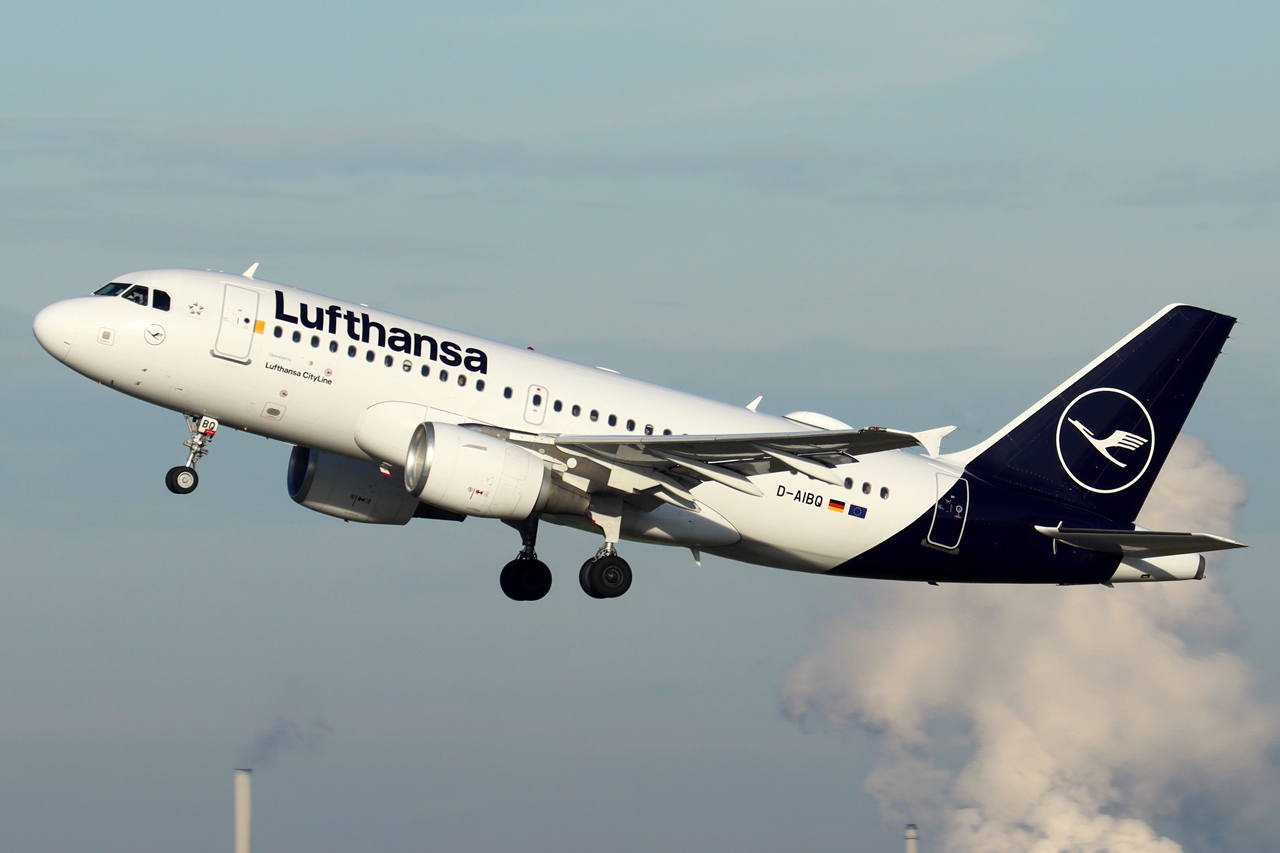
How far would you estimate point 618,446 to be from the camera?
3678 centimetres

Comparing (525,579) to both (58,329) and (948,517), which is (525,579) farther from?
(58,329)

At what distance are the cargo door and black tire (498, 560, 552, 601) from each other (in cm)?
985

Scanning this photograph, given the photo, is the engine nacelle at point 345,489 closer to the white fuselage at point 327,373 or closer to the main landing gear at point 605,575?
the white fuselage at point 327,373

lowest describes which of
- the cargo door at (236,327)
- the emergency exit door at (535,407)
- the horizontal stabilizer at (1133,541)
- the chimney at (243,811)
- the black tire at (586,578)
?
the chimney at (243,811)

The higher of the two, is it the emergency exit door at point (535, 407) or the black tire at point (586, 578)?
the emergency exit door at point (535, 407)

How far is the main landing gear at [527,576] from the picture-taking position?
43.1m

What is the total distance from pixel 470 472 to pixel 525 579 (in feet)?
24.9

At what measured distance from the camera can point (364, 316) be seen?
38062 millimetres

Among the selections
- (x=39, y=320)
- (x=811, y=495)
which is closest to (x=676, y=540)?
(x=811, y=495)

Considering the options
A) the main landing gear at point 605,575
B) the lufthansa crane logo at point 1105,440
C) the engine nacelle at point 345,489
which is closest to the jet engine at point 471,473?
the main landing gear at point 605,575

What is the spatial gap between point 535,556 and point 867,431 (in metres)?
13.6

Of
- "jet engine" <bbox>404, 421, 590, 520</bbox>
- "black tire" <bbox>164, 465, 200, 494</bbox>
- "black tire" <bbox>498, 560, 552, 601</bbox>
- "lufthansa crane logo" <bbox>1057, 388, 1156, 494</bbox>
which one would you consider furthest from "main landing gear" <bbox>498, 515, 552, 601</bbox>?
"lufthansa crane logo" <bbox>1057, 388, 1156, 494</bbox>

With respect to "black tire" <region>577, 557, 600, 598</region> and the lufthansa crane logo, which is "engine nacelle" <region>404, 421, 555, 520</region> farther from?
the lufthansa crane logo

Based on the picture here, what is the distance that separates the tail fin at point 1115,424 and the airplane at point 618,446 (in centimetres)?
6
